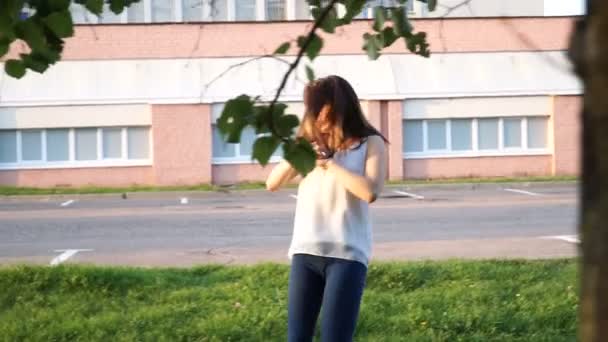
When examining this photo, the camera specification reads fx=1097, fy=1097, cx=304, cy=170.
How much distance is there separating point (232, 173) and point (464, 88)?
7.09m

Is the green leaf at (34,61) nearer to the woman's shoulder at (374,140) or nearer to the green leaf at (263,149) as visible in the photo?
the woman's shoulder at (374,140)

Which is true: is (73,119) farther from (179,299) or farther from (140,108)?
(179,299)

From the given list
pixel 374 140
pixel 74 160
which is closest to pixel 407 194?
pixel 74 160

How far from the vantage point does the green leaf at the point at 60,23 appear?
388cm

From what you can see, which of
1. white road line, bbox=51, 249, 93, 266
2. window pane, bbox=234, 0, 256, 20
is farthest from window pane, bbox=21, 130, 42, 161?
white road line, bbox=51, 249, 93, 266

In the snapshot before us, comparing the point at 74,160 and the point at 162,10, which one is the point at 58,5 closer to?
the point at 162,10

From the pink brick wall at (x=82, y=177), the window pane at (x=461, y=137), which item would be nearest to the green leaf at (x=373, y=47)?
the pink brick wall at (x=82, y=177)

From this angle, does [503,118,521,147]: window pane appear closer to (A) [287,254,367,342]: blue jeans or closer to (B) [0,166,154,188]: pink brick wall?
(B) [0,166,154,188]: pink brick wall

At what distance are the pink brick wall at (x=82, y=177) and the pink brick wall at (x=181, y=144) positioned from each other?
60cm

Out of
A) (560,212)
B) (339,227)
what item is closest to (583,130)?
(339,227)

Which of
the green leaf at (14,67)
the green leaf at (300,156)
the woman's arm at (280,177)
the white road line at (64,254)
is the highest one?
the green leaf at (14,67)

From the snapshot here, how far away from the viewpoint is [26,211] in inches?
850

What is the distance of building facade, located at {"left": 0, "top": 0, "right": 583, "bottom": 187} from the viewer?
3028cm

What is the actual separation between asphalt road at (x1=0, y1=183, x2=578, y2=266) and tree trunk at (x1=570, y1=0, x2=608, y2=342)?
10.4 m
